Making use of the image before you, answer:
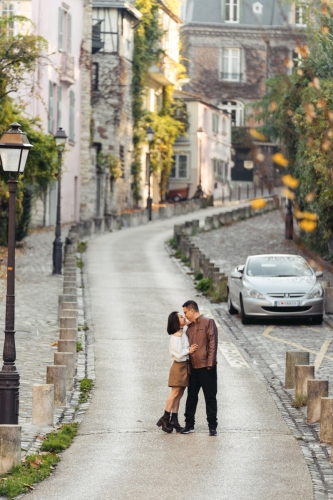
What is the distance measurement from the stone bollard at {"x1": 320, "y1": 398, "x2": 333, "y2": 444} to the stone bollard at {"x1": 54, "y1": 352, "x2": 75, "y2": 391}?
4.74 m

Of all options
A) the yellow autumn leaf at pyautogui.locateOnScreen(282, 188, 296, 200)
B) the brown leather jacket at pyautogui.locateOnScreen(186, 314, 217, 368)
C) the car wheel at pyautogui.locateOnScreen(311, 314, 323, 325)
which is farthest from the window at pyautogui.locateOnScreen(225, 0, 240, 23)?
the yellow autumn leaf at pyautogui.locateOnScreen(282, 188, 296, 200)

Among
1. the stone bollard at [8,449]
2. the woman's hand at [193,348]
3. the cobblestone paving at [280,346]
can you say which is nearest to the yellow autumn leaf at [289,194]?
the cobblestone paving at [280,346]

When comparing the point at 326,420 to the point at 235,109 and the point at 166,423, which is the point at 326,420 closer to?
the point at 166,423

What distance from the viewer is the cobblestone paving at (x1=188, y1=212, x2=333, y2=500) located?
42.2 feet

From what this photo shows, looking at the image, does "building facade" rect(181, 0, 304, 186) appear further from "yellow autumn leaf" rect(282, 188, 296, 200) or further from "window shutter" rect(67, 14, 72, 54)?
"yellow autumn leaf" rect(282, 188, 296, 200)

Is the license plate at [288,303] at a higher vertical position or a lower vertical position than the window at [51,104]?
lower

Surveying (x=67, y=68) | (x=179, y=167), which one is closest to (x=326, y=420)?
(x=67, y=68)

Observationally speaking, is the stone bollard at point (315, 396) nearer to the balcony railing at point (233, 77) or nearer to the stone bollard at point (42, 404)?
the stone bollard at point (42, 404)

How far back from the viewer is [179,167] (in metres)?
74.1

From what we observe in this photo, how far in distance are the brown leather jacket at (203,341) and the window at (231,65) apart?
248ft

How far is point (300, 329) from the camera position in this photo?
2423cm

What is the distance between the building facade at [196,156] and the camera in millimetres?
73688

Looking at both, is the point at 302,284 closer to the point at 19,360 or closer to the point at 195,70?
the point at 19,360

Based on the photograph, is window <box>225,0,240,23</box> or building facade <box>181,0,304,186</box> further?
window <box>225,0,240,23</box>
